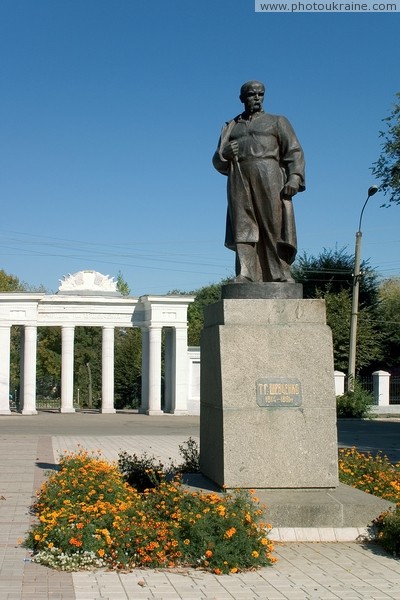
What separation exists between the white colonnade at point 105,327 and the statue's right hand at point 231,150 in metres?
28.0

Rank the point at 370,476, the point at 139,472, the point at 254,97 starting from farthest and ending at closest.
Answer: the point at 139,472 < the point at 370,476 < the point at 254,97

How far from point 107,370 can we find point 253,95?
94.8ft

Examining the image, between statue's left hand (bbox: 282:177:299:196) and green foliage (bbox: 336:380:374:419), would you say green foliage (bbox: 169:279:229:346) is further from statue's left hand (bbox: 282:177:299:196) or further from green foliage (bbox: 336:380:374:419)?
statue's left hand (bbox: 282:177:299:196)

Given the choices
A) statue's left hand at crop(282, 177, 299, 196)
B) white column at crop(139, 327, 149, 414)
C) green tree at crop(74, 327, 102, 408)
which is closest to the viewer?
statue's left hand at crop(282, 177, 299, 196)

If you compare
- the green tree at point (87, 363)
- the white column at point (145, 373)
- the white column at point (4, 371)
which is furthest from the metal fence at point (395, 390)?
the green tree at point (87, 363)

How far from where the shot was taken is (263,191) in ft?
30.3

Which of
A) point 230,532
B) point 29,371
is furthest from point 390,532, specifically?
point 29,371

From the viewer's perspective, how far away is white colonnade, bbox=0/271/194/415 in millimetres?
36438

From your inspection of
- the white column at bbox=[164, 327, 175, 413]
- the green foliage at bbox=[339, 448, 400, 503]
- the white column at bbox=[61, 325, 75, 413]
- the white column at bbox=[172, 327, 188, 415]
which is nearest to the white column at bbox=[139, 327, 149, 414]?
the white column at bbox=[164, 327, 175, 413]

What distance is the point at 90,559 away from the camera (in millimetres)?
7117

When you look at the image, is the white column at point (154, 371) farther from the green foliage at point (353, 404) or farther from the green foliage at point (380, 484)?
the green foliage at point (380, 484)

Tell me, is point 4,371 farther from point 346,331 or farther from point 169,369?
point 346,331

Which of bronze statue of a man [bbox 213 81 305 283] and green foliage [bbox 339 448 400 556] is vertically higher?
bronze statue of a man [bbox 213 81 305 283]

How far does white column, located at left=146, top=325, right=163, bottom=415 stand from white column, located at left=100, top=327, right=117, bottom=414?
5.54ft
